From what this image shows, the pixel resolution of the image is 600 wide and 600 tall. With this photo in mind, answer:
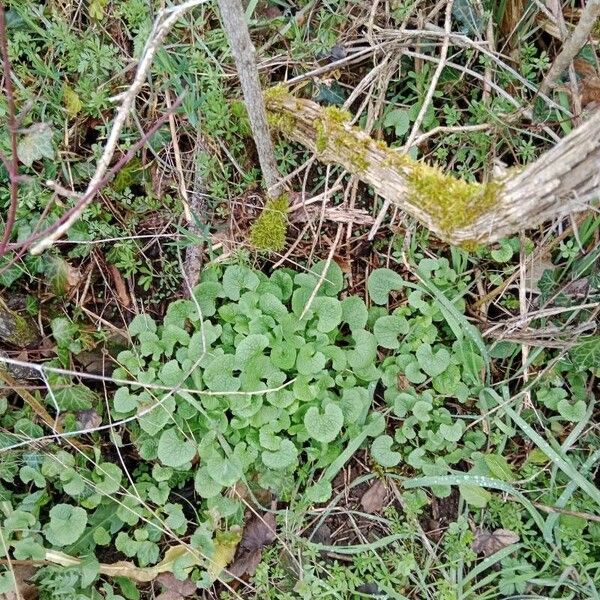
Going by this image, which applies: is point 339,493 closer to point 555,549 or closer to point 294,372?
point 294,372

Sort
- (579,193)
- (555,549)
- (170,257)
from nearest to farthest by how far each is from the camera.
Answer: (579,193)
(555,549)
(170,257)

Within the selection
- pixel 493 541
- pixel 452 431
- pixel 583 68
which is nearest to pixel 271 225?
pixel 452 431

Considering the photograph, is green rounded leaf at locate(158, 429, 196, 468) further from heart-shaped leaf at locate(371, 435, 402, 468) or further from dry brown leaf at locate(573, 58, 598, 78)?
dry brown leaf at locate(573, 58, 598, 78)

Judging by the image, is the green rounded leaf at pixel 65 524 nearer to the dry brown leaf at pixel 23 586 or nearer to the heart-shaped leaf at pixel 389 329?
the dry brown leaf at pixel 23 586

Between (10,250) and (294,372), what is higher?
(10,250)

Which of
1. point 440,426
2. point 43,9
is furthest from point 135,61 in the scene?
point 440,426

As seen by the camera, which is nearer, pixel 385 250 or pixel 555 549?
pixel 555 549
